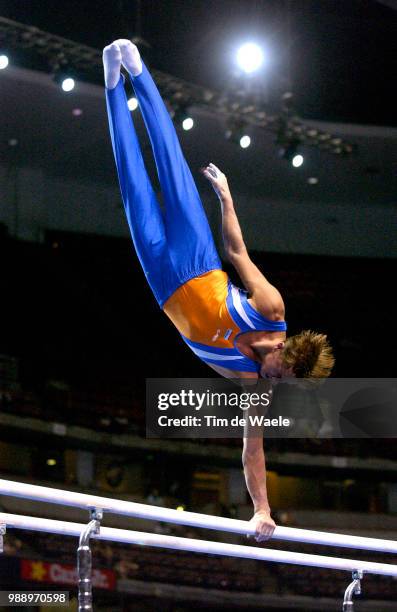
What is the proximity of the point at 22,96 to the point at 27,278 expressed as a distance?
413cm

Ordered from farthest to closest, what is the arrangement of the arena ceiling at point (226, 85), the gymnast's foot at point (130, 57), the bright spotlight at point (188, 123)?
the bright spotlight at point (188, 123) < the arena ceiling at point (226, 85) < the gymnast's foot at point (130, 57)

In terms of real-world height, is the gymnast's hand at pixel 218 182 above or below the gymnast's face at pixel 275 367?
above

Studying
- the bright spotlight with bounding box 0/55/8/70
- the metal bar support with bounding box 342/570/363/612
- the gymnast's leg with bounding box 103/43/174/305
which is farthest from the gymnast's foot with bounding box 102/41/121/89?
the bright spotlight with bounding box 0/55/8/70

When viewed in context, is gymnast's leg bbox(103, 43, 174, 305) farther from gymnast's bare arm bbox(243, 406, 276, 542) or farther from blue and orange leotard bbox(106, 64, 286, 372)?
gymnast's bare arm bbox(243, 406, 276, 542)

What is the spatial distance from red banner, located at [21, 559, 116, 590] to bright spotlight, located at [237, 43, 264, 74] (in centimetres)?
807

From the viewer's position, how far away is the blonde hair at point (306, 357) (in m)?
4.57

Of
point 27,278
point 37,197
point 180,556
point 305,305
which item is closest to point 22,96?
point 37,197

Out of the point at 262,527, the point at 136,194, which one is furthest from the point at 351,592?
the point at 136,194

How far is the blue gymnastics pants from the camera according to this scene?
502 centimetres

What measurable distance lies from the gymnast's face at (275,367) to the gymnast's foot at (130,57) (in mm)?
1842

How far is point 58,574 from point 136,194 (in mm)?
10283

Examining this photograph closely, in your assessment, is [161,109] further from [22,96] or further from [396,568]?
[22,96]

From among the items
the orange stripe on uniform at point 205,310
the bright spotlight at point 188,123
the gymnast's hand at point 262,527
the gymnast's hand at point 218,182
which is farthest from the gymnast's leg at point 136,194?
the bright spotlight at point 188,123

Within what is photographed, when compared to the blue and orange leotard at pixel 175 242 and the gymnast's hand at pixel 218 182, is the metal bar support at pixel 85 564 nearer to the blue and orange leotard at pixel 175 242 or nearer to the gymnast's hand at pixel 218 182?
the blue and orange leotard at pixel 175 242
